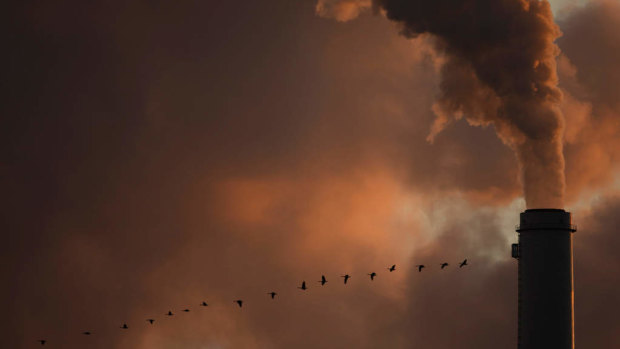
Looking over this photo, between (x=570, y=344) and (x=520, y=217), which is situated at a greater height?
(x=520, y=217)

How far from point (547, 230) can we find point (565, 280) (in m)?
4.15

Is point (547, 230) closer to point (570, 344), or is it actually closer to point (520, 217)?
point (520, 217)

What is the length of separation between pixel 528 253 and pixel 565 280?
138 inches

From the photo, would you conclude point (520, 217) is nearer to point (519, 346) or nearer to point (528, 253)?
point (528, 253)

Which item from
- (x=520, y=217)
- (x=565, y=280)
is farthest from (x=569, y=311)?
(x=520, y=217)

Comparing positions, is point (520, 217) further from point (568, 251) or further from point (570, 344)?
point (570, 344)

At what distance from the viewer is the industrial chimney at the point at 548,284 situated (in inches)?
3300

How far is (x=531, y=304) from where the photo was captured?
84.4 m

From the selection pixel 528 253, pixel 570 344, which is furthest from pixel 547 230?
pixel 570 344

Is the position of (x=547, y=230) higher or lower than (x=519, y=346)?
higher

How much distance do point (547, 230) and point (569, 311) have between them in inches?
259

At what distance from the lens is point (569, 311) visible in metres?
84.6

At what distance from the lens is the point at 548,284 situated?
84062 mm

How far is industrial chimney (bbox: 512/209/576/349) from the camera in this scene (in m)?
83.8
